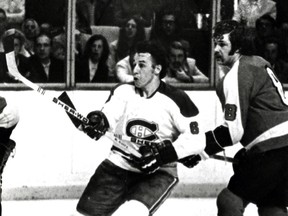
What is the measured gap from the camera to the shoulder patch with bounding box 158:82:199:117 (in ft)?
17.8

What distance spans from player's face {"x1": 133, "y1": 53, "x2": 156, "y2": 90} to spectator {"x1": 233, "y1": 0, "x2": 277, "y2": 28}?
7.71 feet

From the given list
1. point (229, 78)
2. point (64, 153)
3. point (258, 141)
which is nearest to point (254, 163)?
point (258, 141)

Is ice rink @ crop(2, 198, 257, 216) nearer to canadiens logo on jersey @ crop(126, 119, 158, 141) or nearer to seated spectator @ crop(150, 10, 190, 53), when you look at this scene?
seated spectator @ crop(150, 10, 190, 53)

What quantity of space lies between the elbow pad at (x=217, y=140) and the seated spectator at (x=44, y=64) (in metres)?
2.29

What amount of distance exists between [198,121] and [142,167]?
15.4 inches

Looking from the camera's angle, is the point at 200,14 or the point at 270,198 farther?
the point at 200,14

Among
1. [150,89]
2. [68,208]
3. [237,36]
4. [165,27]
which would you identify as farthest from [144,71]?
[165,27]

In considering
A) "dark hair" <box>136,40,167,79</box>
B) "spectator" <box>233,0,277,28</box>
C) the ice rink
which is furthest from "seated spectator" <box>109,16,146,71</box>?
"dark hair" <box>136,40,167,79</box>

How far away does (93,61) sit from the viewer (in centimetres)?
755

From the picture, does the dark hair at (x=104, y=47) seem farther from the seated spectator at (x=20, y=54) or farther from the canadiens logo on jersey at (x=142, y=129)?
the canadiens logo on jersey at (x=142, y=129)

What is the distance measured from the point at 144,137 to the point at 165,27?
90.1 inches

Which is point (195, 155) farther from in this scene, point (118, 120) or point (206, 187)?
point (206, 187)

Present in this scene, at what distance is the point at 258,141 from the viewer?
542 centimetres

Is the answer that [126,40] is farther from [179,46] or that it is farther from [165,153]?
[165,153]
